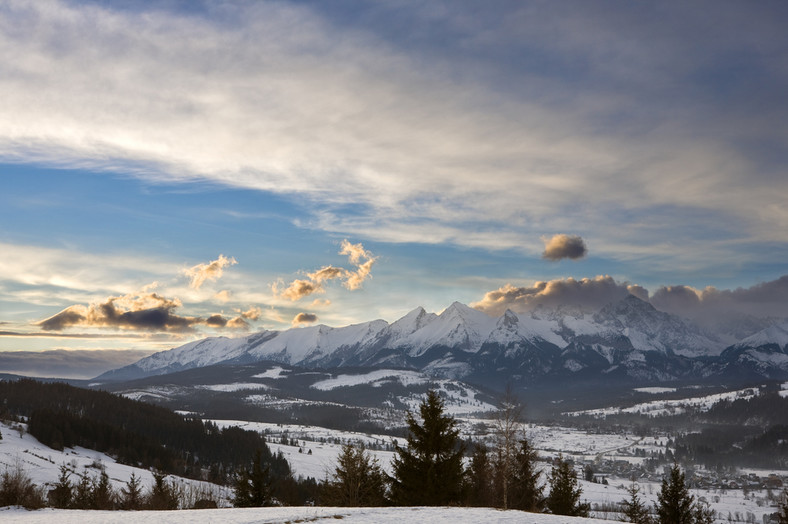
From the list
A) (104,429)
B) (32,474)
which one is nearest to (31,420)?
(104,429)

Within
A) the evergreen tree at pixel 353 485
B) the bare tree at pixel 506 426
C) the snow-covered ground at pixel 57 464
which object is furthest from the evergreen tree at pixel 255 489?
the snow-covered ground at pixel 57 464

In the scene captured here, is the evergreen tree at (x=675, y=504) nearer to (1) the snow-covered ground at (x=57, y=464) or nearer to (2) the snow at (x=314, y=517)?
(2) the snow at (x=314, y=517)

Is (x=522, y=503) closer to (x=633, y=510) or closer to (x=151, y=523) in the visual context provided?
(x=633, y=510)

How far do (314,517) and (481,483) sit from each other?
127ft

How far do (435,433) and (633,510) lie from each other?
1429 inches

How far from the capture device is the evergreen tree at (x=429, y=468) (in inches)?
1766

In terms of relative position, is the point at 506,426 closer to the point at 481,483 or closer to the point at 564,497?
the point at 564,497

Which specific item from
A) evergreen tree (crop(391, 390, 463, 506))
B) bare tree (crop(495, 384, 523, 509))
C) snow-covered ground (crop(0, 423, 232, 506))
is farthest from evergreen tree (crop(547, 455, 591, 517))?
snow-covered ground (crop(0, 423, 232, 506))

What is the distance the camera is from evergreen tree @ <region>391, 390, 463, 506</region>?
4484cm

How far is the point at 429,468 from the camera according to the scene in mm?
45062

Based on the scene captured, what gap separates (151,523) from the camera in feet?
94.3

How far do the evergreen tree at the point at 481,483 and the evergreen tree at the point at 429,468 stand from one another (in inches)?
489

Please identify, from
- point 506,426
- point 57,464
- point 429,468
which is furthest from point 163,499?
point 57,464

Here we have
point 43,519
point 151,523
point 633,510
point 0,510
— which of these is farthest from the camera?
point 633,510
